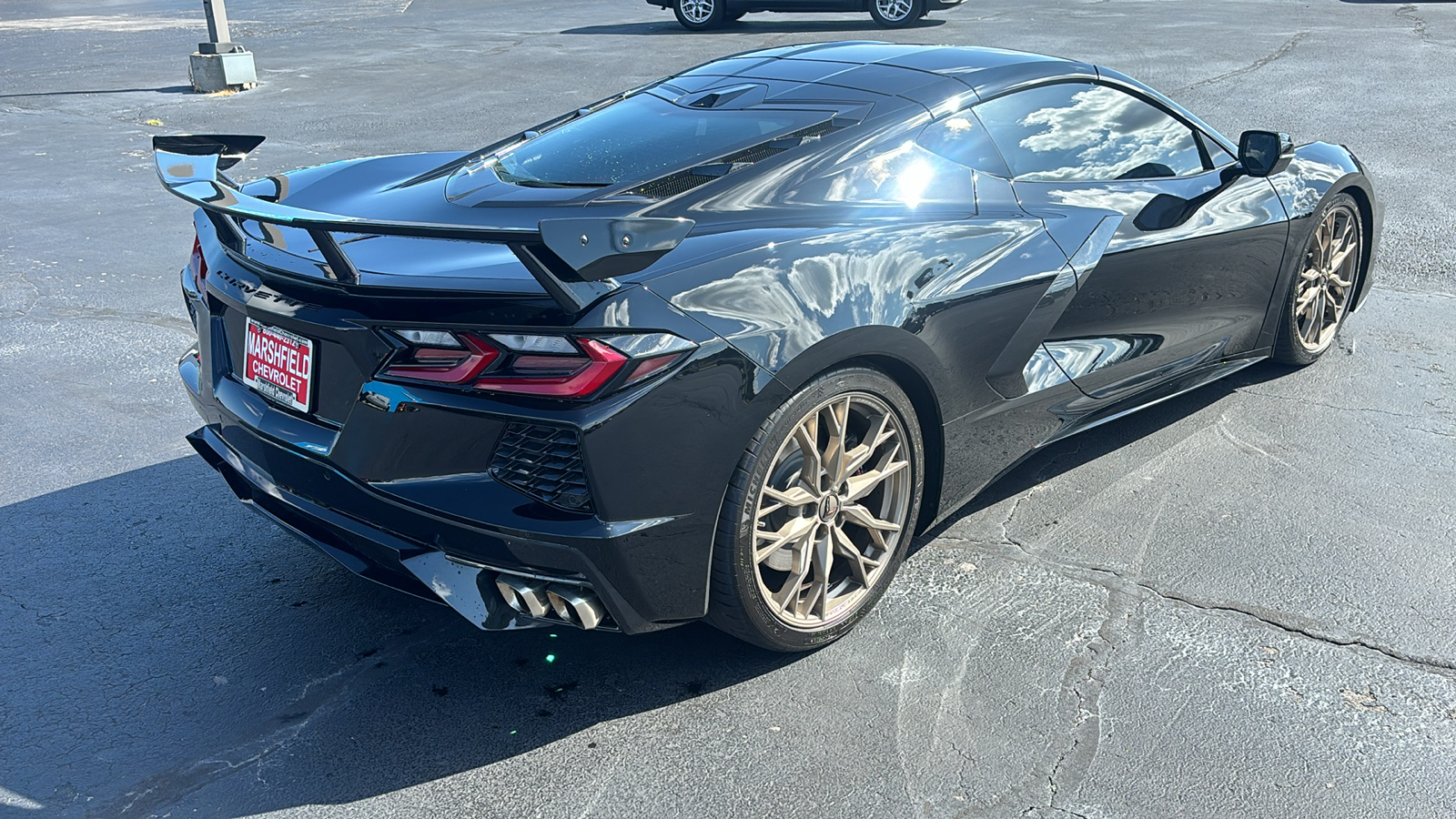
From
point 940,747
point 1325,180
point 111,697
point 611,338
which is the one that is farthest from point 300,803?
point 1325,180

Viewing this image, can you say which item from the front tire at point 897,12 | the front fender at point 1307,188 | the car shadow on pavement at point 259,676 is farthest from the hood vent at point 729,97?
the front tire at point 897,12

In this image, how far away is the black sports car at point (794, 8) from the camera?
1798 centimetres

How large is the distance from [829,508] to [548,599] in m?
0.84

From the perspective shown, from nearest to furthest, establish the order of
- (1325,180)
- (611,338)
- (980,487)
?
1. (611,338)
2. (980,487)
3. (1325,180)

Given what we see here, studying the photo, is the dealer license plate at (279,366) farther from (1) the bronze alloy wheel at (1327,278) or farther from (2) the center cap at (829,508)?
(1) the bronze alloy wheel at (1327,278)

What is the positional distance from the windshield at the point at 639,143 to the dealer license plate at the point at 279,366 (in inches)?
34.7

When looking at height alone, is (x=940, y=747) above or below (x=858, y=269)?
below

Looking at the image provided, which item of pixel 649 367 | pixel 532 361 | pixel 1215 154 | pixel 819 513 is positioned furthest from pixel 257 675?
pixel 1215 154

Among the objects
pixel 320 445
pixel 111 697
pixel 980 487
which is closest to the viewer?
pixel 320 445

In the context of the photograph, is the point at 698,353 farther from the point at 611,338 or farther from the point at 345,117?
the point at 345,117

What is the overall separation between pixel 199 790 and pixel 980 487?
2320 millimetres

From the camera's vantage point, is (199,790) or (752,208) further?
(752,208)

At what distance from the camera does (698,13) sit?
18.6m

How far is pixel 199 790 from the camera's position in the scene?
8.93 ft
